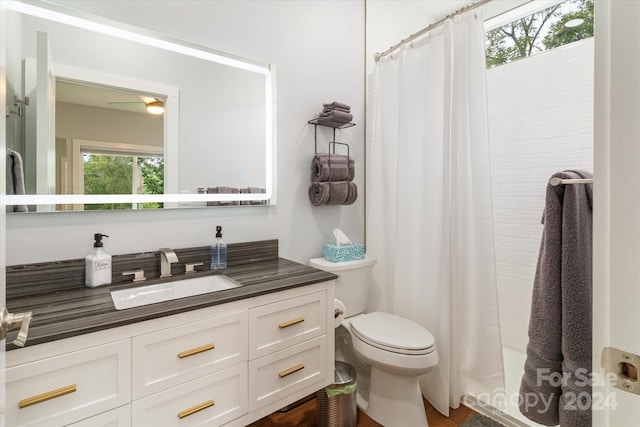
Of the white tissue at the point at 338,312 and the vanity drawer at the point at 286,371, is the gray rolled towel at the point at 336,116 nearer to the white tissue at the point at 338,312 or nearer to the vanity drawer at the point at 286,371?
the white tissue at the point at 338,312

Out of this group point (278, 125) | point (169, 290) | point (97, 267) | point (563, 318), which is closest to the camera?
point (563, 318)

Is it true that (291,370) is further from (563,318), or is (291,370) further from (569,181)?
(569,181)

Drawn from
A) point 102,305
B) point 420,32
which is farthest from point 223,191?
point 420,32

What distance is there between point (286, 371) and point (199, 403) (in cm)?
35

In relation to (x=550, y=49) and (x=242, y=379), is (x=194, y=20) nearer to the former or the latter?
(x=242, y=379)

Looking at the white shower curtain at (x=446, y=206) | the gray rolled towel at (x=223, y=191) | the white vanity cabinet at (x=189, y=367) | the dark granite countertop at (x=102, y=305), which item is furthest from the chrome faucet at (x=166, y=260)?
the white shower curtain at (x=446, y=206)

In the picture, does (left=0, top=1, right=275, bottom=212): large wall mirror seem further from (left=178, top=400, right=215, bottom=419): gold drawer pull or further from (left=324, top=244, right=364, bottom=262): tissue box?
(left=178, top=400, right=215, bottom=419): gold drawer pull

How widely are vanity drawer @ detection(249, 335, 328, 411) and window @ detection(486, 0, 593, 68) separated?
7.92ft

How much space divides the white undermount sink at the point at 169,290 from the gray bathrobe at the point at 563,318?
1.22 meters

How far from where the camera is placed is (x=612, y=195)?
468 millimetres

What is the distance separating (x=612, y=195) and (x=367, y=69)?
80.7 inches

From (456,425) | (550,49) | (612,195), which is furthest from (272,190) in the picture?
(550,49)

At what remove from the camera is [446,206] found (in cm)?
173

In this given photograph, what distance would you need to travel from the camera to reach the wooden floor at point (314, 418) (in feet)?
5.52
